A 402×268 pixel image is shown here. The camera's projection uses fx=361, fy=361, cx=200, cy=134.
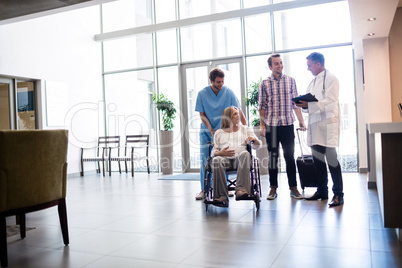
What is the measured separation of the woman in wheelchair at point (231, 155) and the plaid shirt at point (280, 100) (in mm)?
427

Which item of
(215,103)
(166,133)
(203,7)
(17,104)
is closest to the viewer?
(215,103)

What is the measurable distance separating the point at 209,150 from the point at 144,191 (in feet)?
5.22

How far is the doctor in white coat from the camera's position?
3557 millimetres

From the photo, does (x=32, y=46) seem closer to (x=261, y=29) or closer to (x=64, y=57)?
(x=64, y=57)

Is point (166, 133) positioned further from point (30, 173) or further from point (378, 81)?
point (30, 173)

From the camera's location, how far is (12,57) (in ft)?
20.9

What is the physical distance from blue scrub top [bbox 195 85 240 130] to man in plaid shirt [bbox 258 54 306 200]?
36 centimetres

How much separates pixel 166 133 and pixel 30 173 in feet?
16.7

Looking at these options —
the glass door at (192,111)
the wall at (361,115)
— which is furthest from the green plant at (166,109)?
the wall at (361,115)

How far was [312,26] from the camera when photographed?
6.68m

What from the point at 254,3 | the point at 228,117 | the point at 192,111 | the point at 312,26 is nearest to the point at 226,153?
the point at 228,117

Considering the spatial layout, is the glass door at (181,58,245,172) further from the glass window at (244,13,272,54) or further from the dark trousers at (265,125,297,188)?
the dark trousers at (265,125,297,188)

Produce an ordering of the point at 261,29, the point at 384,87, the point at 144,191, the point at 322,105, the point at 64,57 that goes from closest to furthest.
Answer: the point at 322,105
the point at 384,87
the point at 144,191
the point at 261,29
the point at 64,57

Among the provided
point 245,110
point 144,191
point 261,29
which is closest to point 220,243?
point 144,191
